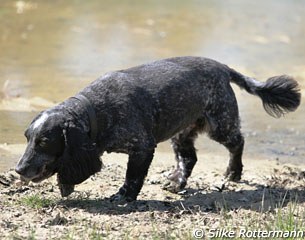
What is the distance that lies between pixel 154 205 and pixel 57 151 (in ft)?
3.33

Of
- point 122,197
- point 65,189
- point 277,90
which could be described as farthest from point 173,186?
point 277,90

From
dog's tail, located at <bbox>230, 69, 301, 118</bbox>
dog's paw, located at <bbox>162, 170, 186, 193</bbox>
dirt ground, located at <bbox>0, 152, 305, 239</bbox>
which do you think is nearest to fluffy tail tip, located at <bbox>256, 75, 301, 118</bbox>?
dog's tail, located at <bbox>230, 69, 301, 118</bbox>

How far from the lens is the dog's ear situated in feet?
22.8

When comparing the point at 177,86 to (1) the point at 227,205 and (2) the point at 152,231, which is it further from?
(2) the point at 152,231

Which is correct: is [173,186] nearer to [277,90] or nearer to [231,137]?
[231,137]

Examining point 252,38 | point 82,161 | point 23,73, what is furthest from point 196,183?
point 252,38

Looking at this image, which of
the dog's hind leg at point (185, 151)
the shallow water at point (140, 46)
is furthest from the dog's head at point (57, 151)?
the shallow water at point (140, 46)

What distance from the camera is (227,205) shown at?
7.48 meters

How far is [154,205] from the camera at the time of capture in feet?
24.1

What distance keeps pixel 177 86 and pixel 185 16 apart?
9246 mm

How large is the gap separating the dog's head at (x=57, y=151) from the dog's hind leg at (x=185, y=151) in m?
1.39

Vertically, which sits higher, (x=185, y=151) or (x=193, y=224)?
(x=193, y=224)

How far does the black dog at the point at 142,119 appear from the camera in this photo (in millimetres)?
6957

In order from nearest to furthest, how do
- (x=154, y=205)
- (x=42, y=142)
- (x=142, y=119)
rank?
(x=42, y=142) → (x=154, y=205) → (x=142, y=119)
